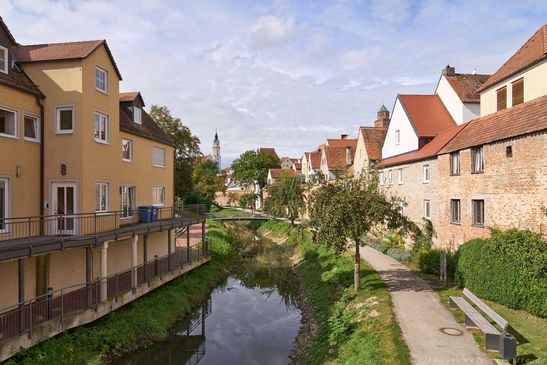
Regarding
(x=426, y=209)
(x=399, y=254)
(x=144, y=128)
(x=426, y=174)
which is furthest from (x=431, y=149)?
(x=144, y=128)

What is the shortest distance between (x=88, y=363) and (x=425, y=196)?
21083 millimetres

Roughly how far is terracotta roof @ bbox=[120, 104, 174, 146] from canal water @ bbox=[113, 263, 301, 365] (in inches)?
394

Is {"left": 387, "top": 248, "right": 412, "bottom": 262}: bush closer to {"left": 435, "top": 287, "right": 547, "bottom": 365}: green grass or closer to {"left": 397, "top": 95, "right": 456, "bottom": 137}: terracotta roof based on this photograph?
{"left": 397, "top": 95, "right": 456, "bottom": 137}: terracotta roof

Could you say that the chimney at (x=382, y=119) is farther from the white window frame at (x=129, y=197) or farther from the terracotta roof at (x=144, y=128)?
the white window frame at (x=129, y=197)

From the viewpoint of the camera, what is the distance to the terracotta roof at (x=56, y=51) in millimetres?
16641

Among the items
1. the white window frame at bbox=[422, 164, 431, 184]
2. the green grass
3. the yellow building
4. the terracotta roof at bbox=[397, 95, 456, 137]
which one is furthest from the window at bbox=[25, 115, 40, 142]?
the terracotta roof at bbox=[397, 95, 456, 137]

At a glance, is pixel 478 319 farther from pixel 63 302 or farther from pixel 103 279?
pixel 63 302

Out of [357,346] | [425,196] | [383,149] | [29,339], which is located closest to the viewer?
[29,339]

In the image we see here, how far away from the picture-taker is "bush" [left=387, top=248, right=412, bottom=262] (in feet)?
83.9

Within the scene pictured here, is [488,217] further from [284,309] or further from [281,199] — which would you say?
[281,199]

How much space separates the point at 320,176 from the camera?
19.7 meters

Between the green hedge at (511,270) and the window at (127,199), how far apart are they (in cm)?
1625

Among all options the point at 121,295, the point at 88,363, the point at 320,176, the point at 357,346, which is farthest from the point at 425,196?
the point at 88,363

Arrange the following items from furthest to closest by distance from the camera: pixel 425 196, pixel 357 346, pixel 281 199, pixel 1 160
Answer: pixel 281 199, pixel 425 196, pixel 1 160, pixel 357 346
